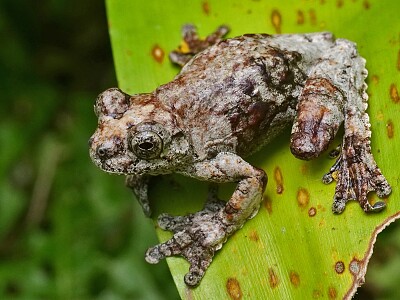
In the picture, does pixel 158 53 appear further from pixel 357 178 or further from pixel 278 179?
pixel 357 178

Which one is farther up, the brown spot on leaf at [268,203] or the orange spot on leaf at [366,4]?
the orange spot on leaf at [366,4]

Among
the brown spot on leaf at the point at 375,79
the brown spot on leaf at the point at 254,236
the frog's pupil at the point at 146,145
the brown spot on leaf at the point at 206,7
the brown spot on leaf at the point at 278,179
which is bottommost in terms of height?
the brown spot on leaf at the point at 254,236

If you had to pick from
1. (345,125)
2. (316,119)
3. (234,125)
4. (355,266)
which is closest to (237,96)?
(234,125)

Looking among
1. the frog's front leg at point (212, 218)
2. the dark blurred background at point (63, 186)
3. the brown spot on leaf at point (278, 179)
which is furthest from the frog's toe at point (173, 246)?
the dark blurred background at point (63, 186)

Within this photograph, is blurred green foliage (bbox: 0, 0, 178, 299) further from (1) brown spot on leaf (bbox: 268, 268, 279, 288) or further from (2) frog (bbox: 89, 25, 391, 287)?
(1) brown spot on leaf (bbox: 268, 268, 279, 288)

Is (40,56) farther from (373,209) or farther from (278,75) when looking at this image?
(373,209)

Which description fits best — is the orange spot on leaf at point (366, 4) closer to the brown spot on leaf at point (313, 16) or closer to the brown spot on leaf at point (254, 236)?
the brown spot on leaf at point (313, 16)
